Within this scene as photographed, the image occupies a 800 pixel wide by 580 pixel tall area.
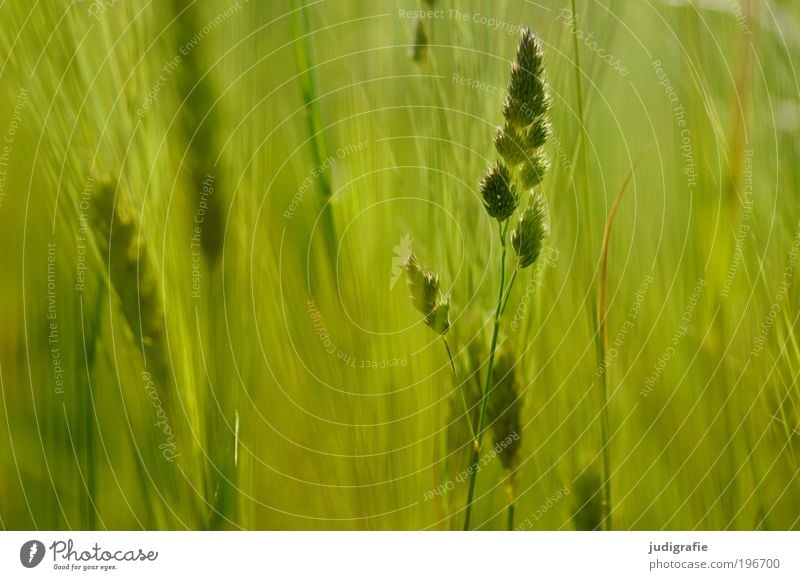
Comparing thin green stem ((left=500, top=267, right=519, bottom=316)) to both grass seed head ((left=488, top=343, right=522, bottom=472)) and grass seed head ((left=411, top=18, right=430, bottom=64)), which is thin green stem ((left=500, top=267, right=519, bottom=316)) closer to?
grass seed head ((left=488, top=343, right=522, bottom=472))

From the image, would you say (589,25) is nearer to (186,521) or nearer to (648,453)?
(648,453)

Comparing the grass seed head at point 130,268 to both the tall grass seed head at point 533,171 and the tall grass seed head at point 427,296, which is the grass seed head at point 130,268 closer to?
the tall grass seed head at point 427,296

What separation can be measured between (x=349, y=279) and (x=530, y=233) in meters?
0.16

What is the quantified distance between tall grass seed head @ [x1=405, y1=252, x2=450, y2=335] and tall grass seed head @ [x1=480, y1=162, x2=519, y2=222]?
7 cm

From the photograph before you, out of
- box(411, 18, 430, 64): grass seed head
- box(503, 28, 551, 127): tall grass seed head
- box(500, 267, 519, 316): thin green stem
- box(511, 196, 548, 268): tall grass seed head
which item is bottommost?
box(500, 267, 519, 316): thin green stem

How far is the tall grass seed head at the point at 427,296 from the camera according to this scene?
52cm

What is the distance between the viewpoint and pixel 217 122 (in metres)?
0.55

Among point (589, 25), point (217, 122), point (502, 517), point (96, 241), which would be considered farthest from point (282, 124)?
point (502, 517)

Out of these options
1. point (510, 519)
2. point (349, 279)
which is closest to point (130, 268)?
point (349, 279)

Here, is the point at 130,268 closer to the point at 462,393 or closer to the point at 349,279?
the point at 349,279

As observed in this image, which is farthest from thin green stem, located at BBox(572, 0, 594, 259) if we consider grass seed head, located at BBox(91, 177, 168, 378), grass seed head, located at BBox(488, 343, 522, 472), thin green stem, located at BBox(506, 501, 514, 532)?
grass seed head, located at BBox(91, 177, 168, 378)
